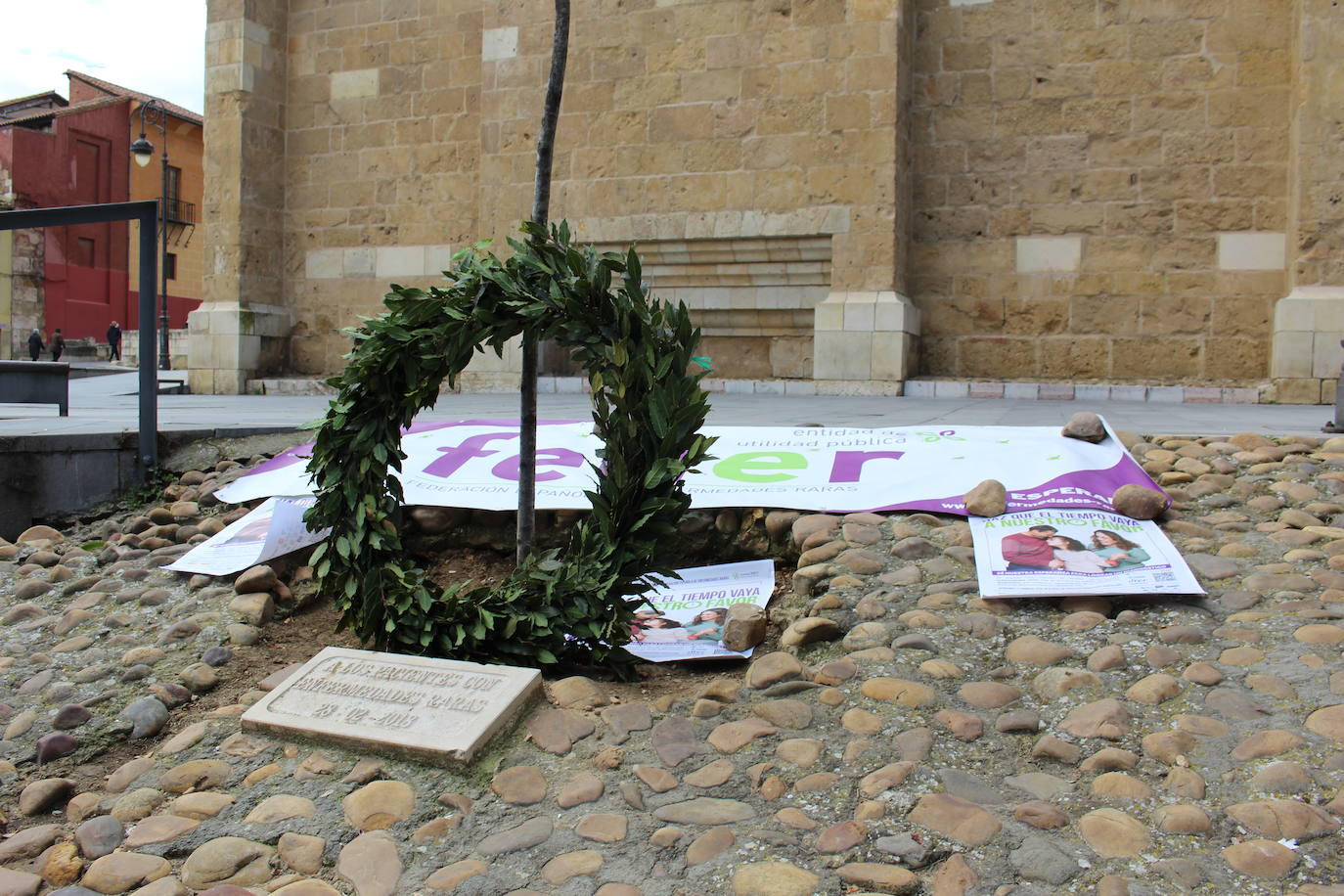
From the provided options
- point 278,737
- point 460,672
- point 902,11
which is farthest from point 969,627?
point 902,11

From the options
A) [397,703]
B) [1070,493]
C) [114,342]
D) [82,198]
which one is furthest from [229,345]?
[82,198]

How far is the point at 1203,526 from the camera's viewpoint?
323 cm

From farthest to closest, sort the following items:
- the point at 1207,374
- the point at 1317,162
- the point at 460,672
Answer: the point at 1207,374, the point at 1317,162, the point at 460,672

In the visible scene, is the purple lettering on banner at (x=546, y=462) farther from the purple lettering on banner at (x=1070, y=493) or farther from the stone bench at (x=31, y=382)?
the stone bench at (x=31, y=382)

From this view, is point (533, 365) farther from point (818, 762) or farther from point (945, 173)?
point (945, 173)

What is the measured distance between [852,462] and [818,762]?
1.79 metres

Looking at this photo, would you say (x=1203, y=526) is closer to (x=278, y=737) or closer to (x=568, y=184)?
(x=278, y=737)

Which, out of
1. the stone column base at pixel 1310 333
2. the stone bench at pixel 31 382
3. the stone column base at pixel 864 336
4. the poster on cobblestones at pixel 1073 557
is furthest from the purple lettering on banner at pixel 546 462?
the stone column base at pixel 1310 333

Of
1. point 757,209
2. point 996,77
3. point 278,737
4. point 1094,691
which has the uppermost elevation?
point 996,77

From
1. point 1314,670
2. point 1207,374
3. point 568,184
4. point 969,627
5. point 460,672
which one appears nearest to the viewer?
point 1314,670

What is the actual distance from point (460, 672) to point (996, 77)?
791cm

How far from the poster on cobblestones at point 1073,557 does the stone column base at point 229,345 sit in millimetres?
9320

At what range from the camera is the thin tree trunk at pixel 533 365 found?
10.4ft

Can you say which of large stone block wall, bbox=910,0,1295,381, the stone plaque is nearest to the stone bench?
the stone plaque
